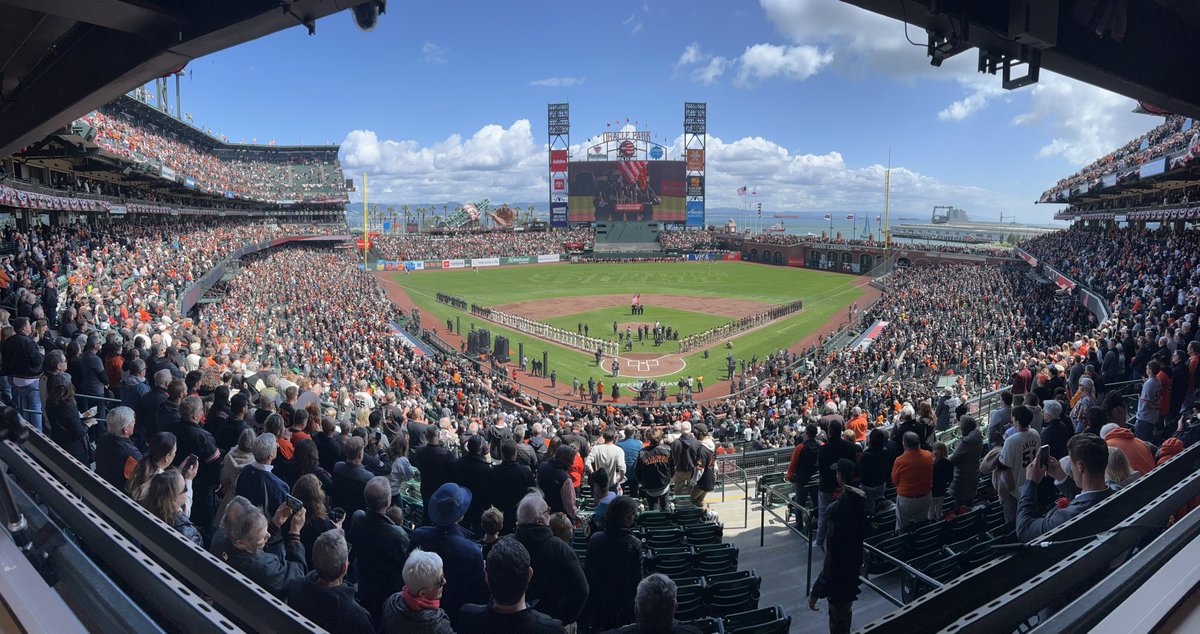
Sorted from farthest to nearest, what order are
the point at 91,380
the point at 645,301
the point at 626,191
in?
the point at 626,191 → the point at 645,301 → the point at 91,380

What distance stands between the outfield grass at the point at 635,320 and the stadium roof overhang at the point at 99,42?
3374cm

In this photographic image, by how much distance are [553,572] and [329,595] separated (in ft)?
4.51

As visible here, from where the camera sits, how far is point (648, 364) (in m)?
34.7

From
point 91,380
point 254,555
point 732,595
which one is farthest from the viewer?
point 91,380

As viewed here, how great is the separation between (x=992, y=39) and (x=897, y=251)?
75271 millimetres

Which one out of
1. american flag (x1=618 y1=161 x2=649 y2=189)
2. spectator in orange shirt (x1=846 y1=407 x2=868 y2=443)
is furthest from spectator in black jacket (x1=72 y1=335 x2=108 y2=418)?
american flag (x1=618 y1=161 x2=649 y2=189)

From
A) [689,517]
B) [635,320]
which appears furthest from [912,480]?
[635,320]

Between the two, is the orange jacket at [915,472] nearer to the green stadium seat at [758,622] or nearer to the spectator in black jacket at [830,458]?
the spectator in black jacket at [830,458]

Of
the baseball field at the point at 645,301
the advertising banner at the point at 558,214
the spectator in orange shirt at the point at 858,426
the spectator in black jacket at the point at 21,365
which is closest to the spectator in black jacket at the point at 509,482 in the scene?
the spectator in black jacket at the point at 21,365

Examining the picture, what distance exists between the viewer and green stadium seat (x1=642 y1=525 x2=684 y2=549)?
21.9ft

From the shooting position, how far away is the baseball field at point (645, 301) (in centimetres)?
3578

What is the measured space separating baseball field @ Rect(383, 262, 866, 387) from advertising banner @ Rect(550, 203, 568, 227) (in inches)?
549

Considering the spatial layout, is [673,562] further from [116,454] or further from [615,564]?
[116,454]

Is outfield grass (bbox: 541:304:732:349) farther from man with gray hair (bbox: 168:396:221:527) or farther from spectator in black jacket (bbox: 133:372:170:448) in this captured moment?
man with gray hair (bbox: 168:396:221:527)
